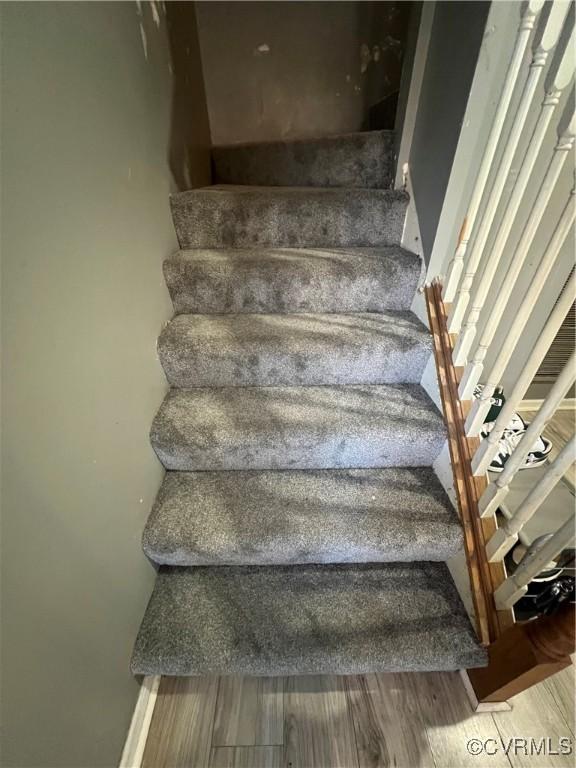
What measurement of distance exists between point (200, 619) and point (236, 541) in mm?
223

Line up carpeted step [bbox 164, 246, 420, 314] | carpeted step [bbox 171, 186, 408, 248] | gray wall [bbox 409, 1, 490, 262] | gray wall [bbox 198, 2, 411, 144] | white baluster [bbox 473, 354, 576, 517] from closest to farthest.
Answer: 1. white baluster [bbox 473, 354, 576, 517]
2. gray wall [bbox 409, 1, 490, 262]
3. carpeted step [bbox 164, 246, 420, 314]
4. carpeted step [bbox 171, 186, 408, 248]
5. gray wall [bbox 198, 2, 411, 144]

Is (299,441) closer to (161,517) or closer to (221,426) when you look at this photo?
(221,426)

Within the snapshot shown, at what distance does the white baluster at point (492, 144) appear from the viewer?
2.42 ft

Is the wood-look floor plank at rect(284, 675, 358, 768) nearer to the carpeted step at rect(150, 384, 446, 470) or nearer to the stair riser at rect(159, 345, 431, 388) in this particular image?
the carpeted step at rect(150, 384, 446, 470)

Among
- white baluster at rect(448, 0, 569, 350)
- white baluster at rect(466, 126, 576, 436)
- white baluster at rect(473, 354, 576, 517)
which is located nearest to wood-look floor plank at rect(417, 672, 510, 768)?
white baluster at rect(473, 354, 576, 517)

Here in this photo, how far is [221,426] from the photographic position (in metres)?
1.08

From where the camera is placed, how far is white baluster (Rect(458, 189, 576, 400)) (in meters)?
0.67

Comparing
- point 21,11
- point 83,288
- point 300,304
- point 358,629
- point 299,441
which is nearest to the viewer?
point 21,11

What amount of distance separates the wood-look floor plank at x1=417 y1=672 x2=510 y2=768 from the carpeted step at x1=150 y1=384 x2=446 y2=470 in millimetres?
601

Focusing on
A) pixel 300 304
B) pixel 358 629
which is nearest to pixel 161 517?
pixel 358 629

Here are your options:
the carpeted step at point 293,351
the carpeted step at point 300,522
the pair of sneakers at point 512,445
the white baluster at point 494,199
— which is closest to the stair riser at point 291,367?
the carpeted step at point 293,351

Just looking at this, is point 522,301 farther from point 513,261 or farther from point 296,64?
point 296,64

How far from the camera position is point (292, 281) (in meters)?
1.24

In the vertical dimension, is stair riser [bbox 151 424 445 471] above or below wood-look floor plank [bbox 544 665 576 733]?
above
